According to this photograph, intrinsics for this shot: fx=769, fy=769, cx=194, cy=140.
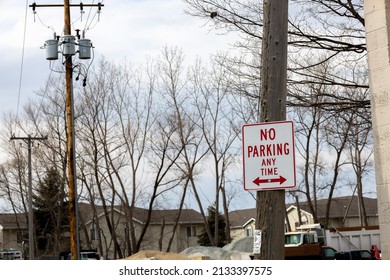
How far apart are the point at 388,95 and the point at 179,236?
219ft

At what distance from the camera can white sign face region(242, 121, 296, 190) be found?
7125 millimetres

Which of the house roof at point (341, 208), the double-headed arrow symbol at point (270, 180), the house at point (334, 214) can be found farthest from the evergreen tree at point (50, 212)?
the double-headed arrow symbol at point (270, 180)

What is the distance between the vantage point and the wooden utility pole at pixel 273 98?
299 inches

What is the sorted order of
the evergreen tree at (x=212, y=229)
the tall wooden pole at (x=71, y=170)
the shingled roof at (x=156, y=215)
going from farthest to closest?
the evergreen tree at (x=212, y=229) → the shingled roof at (x=156, y=215) → the tall wooden pole at (x=71, y=170)

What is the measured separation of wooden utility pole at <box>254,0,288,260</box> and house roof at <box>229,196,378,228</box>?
214 ft

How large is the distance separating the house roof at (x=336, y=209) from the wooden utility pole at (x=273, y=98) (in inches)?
2567

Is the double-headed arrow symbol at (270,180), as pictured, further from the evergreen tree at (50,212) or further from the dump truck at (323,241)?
the evergreen tree at (50,212)

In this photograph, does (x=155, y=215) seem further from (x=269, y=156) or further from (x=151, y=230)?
(x=269, y=156)

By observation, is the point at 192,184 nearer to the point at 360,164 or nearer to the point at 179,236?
the point at 360,164

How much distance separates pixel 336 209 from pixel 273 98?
7135 centimetres

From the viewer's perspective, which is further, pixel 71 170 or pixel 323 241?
pixel 323 241

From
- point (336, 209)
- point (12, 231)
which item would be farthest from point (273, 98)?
point (12, 231)

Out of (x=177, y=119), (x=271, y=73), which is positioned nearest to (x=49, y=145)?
(x=177, y=119)

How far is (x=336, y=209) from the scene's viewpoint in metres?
77.6
